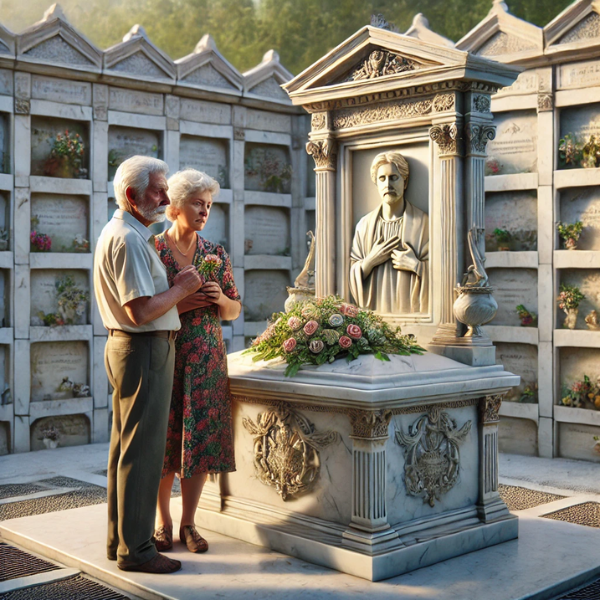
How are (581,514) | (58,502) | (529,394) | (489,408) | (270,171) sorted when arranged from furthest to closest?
(270,171)
(529,394)
(58,502)
(581,514)
(489,408)

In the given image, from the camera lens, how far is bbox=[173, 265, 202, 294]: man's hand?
3.73m

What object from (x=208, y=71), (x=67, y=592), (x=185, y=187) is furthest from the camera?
(x=208, y=71)

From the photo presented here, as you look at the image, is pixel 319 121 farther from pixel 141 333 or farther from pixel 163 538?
pixel 163 538

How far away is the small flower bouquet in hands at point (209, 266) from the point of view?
4.10m

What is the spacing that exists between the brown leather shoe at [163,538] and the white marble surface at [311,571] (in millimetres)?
56

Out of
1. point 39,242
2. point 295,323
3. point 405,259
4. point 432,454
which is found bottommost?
point 432,454

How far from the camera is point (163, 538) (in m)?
4.10

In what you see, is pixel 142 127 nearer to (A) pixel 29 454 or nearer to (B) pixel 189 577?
(A) pixel 29 454

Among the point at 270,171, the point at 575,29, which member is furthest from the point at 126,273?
the point at 270,171

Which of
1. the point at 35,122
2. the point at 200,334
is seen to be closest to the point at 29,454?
the point at 35,122

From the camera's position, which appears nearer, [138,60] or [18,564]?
[18,564]

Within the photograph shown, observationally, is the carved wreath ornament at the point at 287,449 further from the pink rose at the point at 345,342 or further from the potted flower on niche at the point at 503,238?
the potted flower on niche at the point at 503,238

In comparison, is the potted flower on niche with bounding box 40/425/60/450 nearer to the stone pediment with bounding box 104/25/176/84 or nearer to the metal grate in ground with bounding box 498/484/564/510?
the stone pediment with bounding box 104/25/176/84

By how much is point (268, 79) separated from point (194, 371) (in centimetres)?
523
